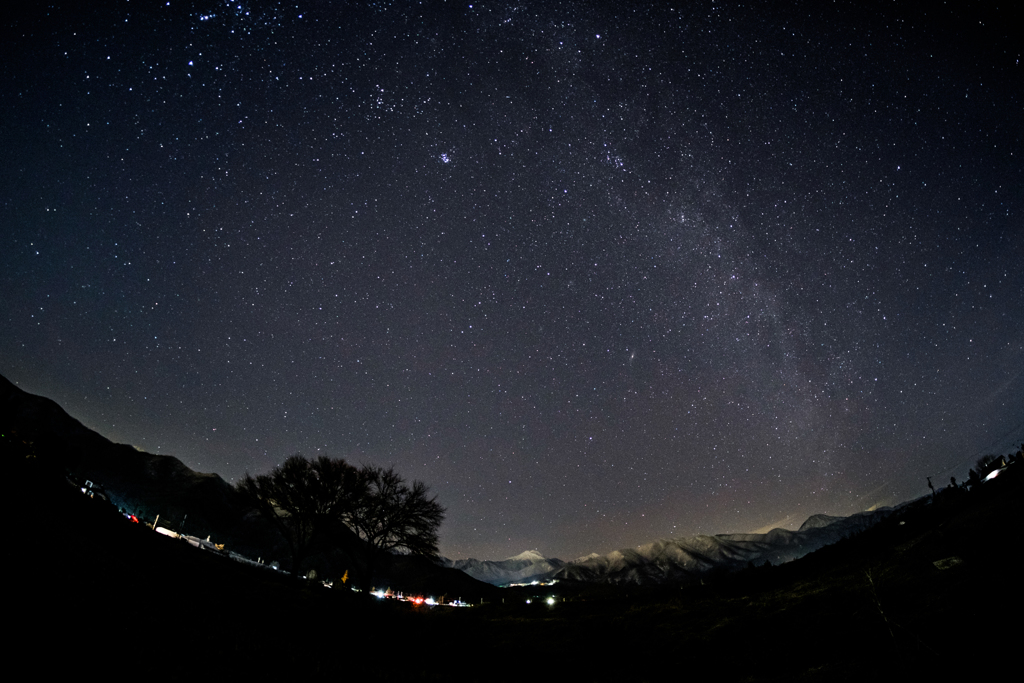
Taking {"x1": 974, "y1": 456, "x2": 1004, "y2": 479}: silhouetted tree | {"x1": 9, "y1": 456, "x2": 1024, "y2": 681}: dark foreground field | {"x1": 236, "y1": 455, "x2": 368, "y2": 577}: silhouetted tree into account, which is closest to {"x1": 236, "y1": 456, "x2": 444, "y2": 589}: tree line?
{"x1": 236, "y1": 455, "x2": 368, "y2": 577}: silhouetted tree

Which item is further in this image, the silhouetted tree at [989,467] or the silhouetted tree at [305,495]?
the silhouetted tree at [989,467]

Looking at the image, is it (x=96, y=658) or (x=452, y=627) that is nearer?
(x=96, y=658)

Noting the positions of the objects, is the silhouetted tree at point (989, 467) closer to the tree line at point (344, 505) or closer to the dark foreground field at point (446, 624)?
the dark foreground field at point (446, 624)

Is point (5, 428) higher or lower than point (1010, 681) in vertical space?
higher

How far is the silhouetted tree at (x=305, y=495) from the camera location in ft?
122

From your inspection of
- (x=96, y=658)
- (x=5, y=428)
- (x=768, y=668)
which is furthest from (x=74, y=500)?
(x=768, y=668)

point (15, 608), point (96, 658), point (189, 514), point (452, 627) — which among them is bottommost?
point (189, 514)

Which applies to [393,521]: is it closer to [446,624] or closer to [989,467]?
[446,624]

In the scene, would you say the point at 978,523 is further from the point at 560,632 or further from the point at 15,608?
the point at 15,608

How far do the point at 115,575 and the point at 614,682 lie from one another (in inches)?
619

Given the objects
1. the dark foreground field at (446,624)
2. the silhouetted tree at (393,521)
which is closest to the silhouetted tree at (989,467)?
the dark foreground field at (446,624)

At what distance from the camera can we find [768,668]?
13336 millimetres

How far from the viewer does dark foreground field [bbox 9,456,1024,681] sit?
6.15 m

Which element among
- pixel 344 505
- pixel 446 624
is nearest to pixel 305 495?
pixel 344 505
